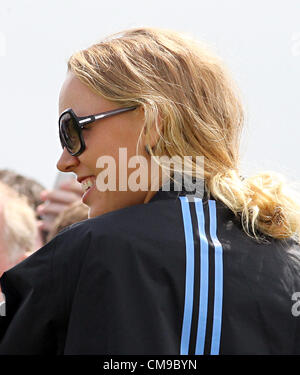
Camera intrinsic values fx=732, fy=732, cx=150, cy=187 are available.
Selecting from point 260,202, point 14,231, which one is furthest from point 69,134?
point 14,231

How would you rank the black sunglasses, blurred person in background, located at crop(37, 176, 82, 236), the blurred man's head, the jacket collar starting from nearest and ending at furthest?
the jacket collar
the black sunglasses
the blurred man's head
blurred person in background, located at crop(37, 176, 82, 236)

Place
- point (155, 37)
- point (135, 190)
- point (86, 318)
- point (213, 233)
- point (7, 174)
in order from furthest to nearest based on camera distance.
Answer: point (7, 174)
point (155, 37)
point (135, 190)
point (213, 233)
point (86, 318)

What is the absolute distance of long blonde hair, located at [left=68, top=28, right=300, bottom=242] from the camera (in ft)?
6.04

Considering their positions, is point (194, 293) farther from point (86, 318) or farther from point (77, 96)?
point (77, 96)

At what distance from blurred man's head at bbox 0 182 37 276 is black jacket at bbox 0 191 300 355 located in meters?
1.68

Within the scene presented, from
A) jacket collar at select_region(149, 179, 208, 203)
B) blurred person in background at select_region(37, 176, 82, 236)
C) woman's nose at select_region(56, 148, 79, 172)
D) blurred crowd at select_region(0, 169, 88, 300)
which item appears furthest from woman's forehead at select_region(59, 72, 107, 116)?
blurred person in background at select_region(37, 176, 82, 236)

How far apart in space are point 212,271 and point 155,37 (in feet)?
2.31

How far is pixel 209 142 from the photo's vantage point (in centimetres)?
191

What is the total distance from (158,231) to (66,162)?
42 centimetres

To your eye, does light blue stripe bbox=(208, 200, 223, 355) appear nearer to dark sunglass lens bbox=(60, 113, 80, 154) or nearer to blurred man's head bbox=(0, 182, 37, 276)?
dark sunglass lens bbox=(60, 113, 80, 154)

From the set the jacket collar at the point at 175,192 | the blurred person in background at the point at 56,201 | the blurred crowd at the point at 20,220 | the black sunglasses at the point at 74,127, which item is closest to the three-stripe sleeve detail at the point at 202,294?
the jacket collar at the point at 175,192

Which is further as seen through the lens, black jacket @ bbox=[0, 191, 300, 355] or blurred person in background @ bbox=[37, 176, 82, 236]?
blurred person in background @ bbox=[37, 176, 82, 236]

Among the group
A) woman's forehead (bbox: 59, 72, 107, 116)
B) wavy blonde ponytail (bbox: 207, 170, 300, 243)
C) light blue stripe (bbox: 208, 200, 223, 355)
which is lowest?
light blue stripe (bbox: 208, 200, 223, 355)
